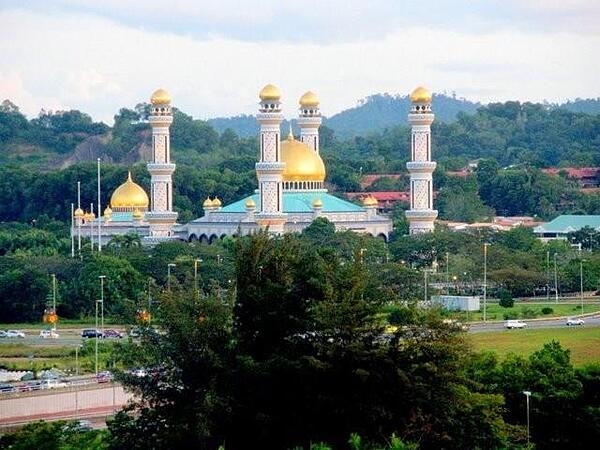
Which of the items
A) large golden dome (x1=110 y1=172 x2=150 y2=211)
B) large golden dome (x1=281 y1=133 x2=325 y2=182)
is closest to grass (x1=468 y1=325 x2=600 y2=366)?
large golden dome (x1=281 y1=133 x2=325 y2=182)

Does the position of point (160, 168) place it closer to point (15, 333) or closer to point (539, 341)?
point (15, 333)

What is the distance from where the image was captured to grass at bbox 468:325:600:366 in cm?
5069

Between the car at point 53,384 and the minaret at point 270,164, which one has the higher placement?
the minaret at point 270,164

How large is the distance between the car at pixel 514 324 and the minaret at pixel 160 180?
86.6ft

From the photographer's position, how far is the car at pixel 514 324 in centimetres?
5928

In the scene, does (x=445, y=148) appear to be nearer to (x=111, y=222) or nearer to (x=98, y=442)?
(x=111, y=222)

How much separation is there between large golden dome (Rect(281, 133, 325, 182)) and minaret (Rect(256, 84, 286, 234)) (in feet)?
10.6

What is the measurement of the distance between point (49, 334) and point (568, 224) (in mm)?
40590

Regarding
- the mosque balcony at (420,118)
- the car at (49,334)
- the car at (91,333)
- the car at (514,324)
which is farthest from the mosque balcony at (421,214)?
the car at (91,333)

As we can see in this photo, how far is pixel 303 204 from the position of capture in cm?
8644

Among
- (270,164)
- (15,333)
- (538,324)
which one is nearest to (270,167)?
(270,164)

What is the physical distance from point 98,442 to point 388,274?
96.7 feet

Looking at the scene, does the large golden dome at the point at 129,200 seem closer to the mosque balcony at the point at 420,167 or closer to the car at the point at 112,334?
the mosque balcony at the point at 420,167

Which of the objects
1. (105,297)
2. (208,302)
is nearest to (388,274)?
(105,297)
